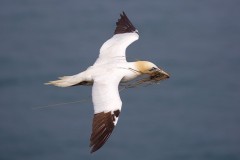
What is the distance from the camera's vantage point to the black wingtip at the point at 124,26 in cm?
1805

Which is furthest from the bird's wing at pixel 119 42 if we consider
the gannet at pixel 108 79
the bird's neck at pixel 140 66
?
the bird's neck at pixel 140 66

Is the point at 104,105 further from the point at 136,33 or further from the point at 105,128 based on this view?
the point at 136,33

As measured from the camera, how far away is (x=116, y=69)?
15188 mm

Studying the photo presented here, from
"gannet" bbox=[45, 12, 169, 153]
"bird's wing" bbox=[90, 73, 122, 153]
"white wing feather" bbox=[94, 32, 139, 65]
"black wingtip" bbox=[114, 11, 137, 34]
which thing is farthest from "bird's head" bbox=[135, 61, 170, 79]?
"black wingtip" bbox=[114, 11, 137, 34]

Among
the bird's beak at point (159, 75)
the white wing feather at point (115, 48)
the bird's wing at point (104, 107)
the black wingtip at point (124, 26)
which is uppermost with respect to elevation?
the black wingtip at point (124, 26)

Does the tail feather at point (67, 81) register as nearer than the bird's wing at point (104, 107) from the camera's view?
No

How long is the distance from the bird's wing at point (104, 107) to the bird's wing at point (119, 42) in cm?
123

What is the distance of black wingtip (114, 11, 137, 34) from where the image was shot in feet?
59.2

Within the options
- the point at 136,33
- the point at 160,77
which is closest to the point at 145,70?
the point at 160,77

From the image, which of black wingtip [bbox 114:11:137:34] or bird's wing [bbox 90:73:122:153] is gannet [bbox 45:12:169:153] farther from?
black wingtip [bbox 114:11:137:34]

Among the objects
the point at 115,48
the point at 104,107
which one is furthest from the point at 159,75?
the point at 104,107

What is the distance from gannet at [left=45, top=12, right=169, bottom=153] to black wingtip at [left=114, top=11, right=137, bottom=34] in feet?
2.13

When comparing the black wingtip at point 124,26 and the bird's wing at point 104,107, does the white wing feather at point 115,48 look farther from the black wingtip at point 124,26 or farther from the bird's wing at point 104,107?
the bird's wing at point 104,107

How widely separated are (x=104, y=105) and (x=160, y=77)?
5.65 feet
